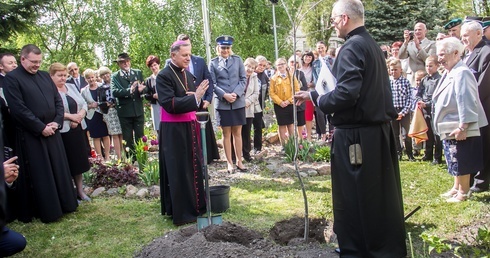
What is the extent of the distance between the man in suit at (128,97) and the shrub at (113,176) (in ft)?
3.93

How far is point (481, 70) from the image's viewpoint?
5.95 meters

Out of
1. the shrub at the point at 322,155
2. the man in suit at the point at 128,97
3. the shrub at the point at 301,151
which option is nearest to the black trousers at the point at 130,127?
the man in suit at the point at 128,97

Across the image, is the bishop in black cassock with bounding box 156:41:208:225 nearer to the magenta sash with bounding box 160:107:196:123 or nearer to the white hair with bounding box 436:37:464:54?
the magenta sash with bounding box 160:107:196:123

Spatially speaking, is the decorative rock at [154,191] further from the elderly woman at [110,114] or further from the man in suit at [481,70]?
the man in suit at [481,70]

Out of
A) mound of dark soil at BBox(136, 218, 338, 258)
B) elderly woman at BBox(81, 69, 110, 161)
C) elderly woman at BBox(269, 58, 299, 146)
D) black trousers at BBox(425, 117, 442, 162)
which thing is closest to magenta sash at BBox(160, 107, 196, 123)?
mound of dark soil at BBox(136, 218, 338, 258)

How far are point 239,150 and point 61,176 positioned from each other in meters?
3.29

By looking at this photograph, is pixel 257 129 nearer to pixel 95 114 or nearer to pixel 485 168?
pixel 95 114

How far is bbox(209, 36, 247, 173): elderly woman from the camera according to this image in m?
8.31

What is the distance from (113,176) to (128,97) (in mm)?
2032

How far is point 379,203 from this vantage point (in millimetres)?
3893

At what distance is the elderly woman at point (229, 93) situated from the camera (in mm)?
8312

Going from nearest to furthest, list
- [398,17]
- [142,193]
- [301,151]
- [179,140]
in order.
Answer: [179,140], [142,193], [301,151], [398,17]

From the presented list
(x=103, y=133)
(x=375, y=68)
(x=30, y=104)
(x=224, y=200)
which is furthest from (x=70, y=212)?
(x=375, y=68)

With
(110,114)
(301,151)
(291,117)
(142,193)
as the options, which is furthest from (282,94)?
(142,193)
